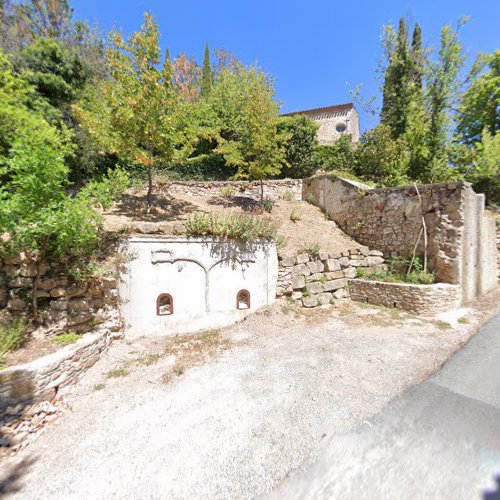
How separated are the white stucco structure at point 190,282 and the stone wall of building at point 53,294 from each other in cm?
49

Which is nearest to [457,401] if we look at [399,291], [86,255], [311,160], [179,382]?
[399,291]

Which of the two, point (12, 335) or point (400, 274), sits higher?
point (400, 274)

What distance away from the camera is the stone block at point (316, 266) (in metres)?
7.09

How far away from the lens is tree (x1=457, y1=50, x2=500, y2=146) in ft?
41.8

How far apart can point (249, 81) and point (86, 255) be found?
1662 cm

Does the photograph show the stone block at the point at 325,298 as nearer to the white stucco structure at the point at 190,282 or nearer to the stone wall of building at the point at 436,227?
the white stucco structure at the point at 190,282

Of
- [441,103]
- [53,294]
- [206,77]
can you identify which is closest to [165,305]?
[53,294]

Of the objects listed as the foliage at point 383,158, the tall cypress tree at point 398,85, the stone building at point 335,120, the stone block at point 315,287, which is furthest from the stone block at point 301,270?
the stone building at point 335,120

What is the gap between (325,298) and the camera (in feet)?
23.4

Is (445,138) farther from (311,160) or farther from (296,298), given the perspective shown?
(296,298)

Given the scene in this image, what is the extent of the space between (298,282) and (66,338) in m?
5.74

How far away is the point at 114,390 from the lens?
12.3 ft

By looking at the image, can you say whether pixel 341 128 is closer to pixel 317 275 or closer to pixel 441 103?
pixel 441 103

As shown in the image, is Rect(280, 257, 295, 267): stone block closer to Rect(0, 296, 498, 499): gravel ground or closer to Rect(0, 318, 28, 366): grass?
Rect(0, 296, 498, 499): gravel ground
